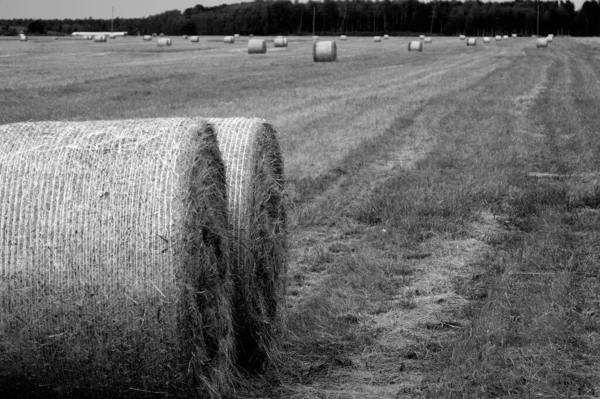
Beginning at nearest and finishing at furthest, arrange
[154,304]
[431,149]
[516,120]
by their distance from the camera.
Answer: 1. [154,304]
2. [431,149]
3. [516,120]

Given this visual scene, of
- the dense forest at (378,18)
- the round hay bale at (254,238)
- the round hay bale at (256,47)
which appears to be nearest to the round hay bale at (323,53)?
the round hay bale at (256,47)

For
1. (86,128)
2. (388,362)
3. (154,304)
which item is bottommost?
(388,362)

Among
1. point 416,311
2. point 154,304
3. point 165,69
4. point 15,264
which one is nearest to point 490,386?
point 416,311

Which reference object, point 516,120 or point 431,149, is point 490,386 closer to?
point 431,149

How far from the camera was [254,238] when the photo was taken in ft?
17.4

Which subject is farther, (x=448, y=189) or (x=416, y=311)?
(x=448, y=189)

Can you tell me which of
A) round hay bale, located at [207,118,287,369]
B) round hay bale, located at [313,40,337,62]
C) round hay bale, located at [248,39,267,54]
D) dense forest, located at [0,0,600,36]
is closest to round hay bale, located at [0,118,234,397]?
round hay bale, located at [207,118,287,369]

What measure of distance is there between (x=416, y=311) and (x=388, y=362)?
928 millimetres

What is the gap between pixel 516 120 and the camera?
53.6ft

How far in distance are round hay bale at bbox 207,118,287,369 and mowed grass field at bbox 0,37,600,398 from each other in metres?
0.23

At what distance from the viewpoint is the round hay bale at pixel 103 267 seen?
419 cm

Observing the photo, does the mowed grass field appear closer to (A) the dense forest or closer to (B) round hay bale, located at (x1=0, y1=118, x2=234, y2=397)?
(B) round hay bale, located at (x1=0, y1=118, x2=234, y2=397)

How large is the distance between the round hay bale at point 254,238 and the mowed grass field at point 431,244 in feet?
0.76

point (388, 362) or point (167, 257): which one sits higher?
point (167, 257)
